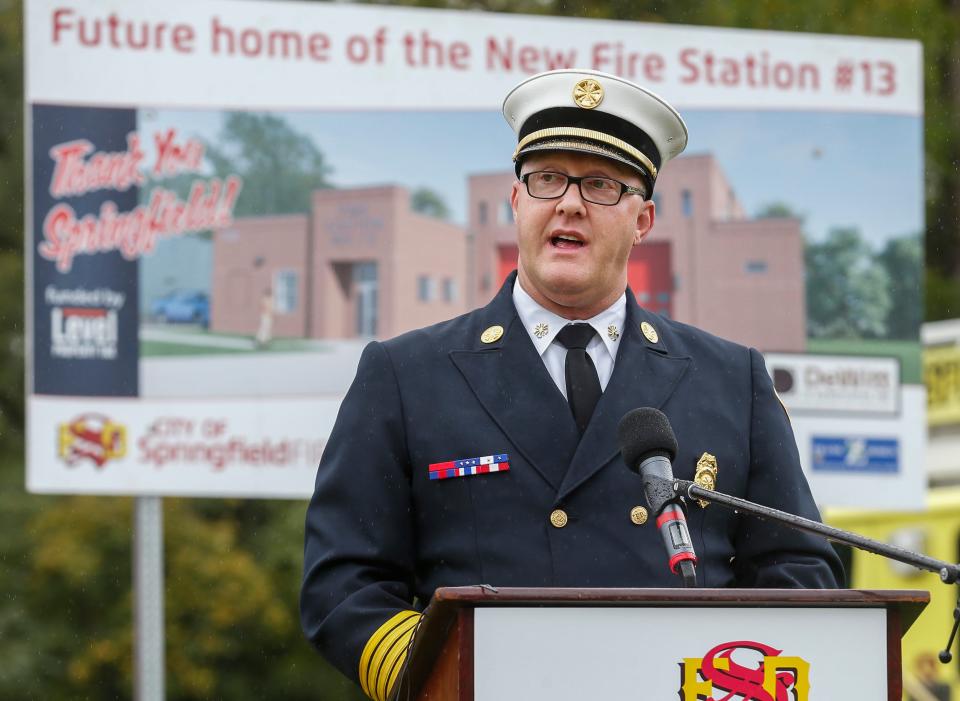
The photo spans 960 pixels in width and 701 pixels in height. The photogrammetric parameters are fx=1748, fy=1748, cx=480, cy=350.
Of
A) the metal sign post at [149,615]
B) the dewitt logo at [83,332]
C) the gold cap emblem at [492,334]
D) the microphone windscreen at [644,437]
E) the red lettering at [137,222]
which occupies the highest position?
the red lettering at [137,222]

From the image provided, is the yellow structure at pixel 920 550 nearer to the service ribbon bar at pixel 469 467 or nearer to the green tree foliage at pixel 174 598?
the green tree foliage at pixel 174 598

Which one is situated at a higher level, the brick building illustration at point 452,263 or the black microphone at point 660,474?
the brick building illustration at point 452,263

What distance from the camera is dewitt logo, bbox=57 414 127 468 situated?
7102 mm

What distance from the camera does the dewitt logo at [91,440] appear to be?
280 inches

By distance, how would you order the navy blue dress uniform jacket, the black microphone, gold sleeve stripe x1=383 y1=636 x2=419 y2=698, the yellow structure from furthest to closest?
the yellow structure → the navy blue dress uniform jacket → gold sleeve stripe x1=383 y1=636 x2=419 y2=698 → the black microphone

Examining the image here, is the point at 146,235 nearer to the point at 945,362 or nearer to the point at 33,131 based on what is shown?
the point at 33,131

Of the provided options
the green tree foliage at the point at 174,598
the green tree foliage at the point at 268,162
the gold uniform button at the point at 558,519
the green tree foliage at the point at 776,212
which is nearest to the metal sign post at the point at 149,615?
the green tree foliage at the point at 268,162

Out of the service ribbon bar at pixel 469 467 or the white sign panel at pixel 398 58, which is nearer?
the service ribbon bar at pixel 469 467

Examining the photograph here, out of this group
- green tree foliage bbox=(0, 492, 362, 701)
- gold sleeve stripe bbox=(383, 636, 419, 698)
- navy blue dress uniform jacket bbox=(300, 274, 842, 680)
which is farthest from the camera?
green tree foliage bbox=(0, 492, 362, 701)

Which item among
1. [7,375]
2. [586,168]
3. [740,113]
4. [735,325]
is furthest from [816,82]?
[7,375]

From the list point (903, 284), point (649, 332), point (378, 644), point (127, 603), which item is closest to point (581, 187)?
point (649, 332)

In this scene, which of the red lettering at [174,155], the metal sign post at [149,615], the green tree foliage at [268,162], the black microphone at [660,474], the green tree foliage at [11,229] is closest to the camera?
the black microphone at [660,474]

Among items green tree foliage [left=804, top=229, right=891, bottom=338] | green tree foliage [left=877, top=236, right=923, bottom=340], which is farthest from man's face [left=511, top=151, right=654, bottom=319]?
green tree foliage [left=877, top=236, right=923, bottom=340]

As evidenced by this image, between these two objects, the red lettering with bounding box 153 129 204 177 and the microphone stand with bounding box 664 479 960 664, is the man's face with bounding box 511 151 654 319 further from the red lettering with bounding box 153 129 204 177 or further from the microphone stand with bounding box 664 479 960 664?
the red lettering with bounding box 153 129 204 177
